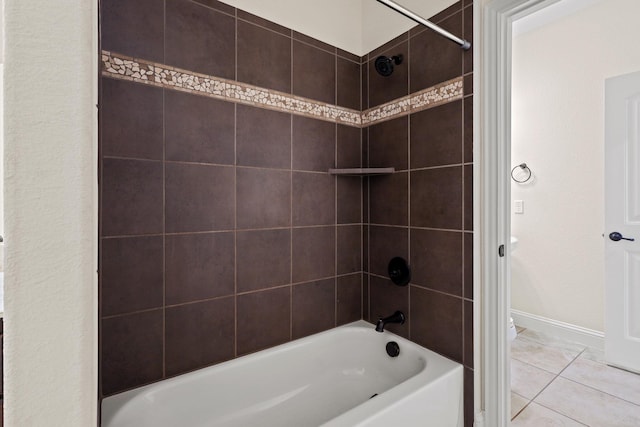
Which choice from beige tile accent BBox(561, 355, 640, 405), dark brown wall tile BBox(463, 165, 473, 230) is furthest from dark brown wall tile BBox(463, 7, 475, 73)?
beige tile accent BBox(561, 355, 640, 405)

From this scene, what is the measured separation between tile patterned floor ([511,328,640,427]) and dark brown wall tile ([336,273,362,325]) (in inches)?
41.6

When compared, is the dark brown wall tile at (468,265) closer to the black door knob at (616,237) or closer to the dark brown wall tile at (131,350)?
the dark brown wall tile at (131,350)

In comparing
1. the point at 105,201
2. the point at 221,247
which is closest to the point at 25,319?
the point at 105,201

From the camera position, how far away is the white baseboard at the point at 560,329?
241 cm

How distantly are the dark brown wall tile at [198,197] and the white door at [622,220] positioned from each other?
2630 millimetres

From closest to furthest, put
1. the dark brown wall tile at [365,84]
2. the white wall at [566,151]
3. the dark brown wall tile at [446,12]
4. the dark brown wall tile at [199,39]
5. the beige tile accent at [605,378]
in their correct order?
the dark brown wall tile at [199,39] → the dark brown wall tile at [446,12] → the beige tile accent at [605,378] → the dark brown wall tile at [365,84] → the white wall at [566,151]

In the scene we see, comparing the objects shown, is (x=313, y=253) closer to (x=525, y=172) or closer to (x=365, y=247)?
(x=365, y=247)

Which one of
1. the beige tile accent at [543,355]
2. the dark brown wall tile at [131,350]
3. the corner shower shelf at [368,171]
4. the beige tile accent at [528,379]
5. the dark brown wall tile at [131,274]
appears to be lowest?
the beige tile accent at [528,379]

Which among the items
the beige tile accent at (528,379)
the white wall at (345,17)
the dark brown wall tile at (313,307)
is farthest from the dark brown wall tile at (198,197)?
the beige tile accent at (528,379)

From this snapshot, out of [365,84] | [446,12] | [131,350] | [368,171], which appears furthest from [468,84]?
[131,350]

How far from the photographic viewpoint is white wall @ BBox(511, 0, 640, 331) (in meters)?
2.32

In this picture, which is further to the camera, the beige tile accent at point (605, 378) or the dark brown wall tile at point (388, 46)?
the beige tile accent at point (605, 378)

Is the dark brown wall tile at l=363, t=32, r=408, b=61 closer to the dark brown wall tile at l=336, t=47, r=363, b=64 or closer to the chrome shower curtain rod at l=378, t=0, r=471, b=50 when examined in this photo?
the dark brown wall tile at l=336, t=47, r=363, b=64

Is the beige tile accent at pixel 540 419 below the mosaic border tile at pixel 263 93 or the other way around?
below
